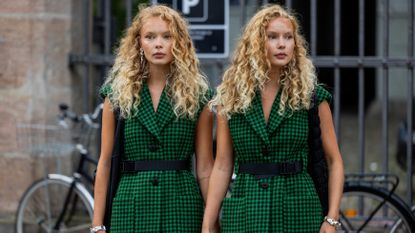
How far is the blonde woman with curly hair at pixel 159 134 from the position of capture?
15.5 ft

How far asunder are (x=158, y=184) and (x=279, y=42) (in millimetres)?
798

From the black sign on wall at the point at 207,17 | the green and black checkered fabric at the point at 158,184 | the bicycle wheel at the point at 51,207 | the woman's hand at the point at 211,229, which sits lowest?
the bicycle wheel at the point at 51,207

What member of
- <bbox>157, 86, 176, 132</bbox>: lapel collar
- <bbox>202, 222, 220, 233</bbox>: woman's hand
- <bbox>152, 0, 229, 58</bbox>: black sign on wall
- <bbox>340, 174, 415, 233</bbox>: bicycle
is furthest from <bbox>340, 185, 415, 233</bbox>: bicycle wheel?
<bbox>157, 86, 176, 132</bbox>: lapel collar

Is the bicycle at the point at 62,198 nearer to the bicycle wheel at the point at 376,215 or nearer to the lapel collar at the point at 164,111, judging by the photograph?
the bicycle wheel at the point at 376,215

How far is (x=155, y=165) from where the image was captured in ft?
15.6

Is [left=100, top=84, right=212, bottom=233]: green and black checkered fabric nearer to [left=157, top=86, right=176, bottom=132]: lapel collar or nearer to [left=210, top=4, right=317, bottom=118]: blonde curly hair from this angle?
[left=157, top=86, right=176, bottom=132]: lapel collar

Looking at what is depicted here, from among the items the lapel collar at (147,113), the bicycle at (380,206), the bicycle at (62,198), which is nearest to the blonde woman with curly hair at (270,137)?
the lapel collar at (147,113)

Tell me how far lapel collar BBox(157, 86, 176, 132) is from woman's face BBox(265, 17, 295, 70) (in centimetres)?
48

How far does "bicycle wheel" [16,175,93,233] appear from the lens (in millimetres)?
7438

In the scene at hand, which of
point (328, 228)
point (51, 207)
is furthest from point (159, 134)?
point (51, 207)

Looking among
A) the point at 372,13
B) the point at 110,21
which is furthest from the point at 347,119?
the point at 110,21

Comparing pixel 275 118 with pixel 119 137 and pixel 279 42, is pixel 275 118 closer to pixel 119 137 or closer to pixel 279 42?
pixel 279 42

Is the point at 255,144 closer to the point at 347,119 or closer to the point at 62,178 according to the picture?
the point at 62,178

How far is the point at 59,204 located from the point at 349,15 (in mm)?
9937
